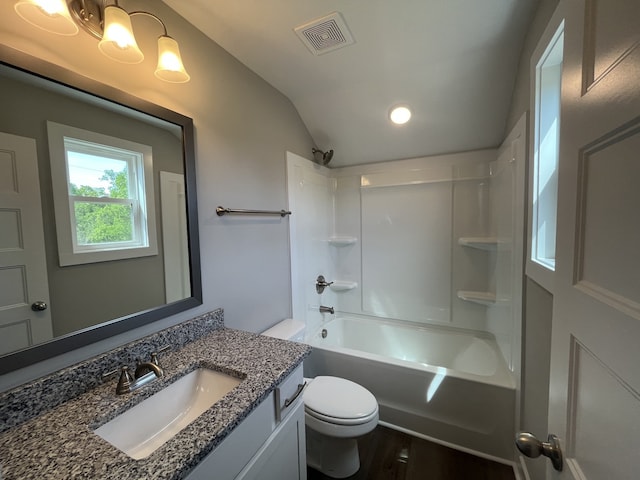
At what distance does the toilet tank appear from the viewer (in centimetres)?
175

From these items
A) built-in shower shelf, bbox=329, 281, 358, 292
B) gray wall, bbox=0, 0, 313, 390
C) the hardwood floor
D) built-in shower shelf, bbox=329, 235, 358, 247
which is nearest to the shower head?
gray wall, bbox=0, 0, 313, 390

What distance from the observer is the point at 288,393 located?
40.5 inches

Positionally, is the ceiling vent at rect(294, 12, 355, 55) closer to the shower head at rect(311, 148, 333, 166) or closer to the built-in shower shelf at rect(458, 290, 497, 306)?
the shower head at rect(311, 148, 333, 166)

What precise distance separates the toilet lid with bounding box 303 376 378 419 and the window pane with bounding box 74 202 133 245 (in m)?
1.26

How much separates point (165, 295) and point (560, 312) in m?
1.39

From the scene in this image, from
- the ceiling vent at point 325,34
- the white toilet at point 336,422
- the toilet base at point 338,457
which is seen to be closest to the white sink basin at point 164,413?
the white toilet at point 336,422

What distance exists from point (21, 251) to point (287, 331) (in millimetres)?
1357

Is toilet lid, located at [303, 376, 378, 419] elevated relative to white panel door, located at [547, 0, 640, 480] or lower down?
lower down

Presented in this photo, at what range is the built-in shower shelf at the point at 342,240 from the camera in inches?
107

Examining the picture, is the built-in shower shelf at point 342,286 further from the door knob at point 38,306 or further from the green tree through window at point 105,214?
the door knob at point 38,306

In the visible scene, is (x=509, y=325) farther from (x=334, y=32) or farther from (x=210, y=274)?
(x=334, y=32)

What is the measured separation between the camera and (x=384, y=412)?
188 cm

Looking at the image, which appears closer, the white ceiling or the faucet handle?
the faucet handle

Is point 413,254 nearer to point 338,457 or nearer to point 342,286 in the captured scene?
point 342,286
